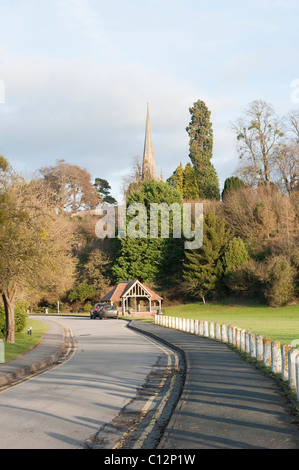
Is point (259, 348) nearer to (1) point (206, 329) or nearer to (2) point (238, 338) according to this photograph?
(2) point (238, 338)

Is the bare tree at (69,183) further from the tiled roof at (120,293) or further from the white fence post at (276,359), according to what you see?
the white fence post at (276,359)

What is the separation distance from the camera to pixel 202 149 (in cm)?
9344

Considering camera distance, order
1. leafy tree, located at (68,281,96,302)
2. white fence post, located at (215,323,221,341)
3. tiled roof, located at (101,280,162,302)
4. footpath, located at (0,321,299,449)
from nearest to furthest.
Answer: footpath, located at (0,321,299,449) < white fence post, located at (215,323,221,341) < tiled roof, located at (101,280,162,302) < leafy tree, located at (68,281,96,302)

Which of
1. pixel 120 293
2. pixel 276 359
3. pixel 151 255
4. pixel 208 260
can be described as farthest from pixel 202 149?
pixel 276 359

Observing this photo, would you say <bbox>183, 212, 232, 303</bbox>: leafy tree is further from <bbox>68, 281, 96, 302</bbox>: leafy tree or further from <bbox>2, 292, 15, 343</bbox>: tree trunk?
<bbox>2, 292, 15, 343</bbox>: tree trunk

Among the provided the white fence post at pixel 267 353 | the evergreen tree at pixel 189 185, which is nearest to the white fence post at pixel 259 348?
the white fence post at pixel 267 353

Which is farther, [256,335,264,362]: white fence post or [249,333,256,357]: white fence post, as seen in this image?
[249,333,256,357]: white fence post

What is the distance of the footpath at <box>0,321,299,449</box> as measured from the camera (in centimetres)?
734

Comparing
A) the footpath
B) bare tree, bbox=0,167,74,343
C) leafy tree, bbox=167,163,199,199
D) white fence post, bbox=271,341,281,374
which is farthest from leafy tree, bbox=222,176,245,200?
white fence post, bbox=271,341,281,374

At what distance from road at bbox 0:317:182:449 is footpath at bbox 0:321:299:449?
2.87 ft

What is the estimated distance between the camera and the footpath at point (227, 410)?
7.34 m

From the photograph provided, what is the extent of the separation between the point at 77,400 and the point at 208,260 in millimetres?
63376

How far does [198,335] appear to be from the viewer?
1163 inches
